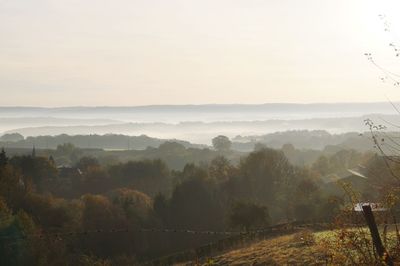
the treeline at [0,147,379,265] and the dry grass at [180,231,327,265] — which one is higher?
the dry grass at [180,231,327,265]

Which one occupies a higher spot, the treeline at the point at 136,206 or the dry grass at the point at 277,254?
the dry grass at the point at 277,254

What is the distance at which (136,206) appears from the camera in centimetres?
6919

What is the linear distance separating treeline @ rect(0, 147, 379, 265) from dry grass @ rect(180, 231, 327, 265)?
20.1m

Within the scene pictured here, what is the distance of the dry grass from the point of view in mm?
19062

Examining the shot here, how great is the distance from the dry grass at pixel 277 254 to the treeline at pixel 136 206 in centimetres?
2008

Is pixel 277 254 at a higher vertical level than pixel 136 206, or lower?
higher

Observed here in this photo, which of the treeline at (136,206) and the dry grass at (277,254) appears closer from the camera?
the dry grass at (277,254)

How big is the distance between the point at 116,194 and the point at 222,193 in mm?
17818

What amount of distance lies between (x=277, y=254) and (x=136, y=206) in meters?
49.6

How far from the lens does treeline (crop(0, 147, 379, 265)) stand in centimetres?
Answer: 4822

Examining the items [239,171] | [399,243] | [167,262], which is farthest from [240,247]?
[239,171]

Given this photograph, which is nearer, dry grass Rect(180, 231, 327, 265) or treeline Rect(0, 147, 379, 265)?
dry grass Rect(180, 231, 327, 265)

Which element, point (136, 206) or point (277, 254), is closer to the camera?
point (277, 254)

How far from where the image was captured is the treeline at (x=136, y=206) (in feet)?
158
